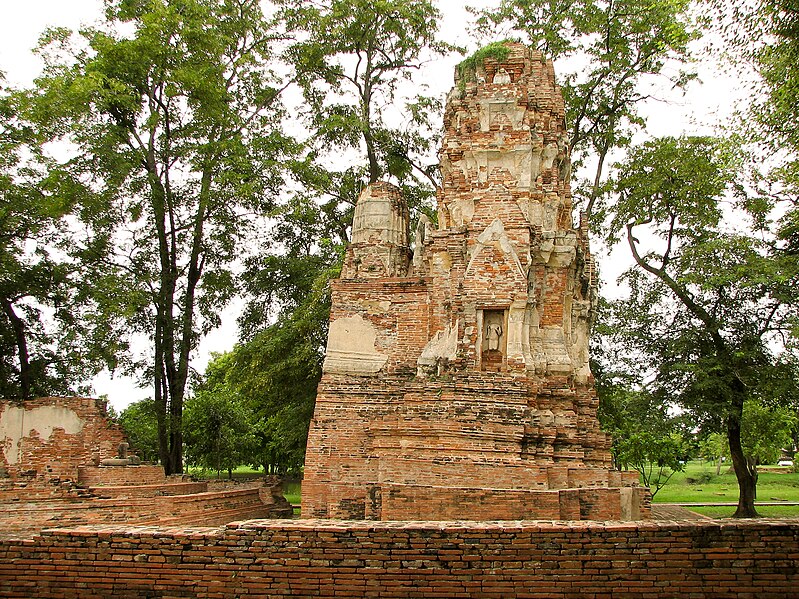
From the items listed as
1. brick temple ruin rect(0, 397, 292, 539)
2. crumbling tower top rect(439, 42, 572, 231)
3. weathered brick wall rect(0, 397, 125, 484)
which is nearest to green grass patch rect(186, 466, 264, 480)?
brick temple ruin rect(0, 397, 292, 539)

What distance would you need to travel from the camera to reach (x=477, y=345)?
10625 mm

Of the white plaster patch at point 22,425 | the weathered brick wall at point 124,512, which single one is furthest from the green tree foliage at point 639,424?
the white plaster patch at point 22,425

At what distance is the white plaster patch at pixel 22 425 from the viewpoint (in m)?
12.4

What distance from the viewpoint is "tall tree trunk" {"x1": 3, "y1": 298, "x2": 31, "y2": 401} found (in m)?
17.8

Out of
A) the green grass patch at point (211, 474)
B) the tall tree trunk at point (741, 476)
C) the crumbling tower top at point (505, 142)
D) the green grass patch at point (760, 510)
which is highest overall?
the crumbling tower top at point (505, 142)

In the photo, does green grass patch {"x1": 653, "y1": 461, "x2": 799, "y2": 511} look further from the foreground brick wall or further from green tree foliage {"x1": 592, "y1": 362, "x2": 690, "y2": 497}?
the foreground brick wall

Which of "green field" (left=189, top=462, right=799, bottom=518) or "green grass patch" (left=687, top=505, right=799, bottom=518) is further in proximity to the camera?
"green field" (left=189, top=462, right=799, bottom=518)

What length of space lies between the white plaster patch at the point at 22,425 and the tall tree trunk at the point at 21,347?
5673 mm

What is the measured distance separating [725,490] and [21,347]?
2323 cm

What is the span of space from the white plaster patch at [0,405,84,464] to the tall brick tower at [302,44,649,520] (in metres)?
4.70

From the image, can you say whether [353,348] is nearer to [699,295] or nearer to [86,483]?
[86,483]

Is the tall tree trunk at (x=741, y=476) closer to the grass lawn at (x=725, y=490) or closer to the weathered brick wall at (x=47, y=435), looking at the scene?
the grass lawn at (x=725, y=490)

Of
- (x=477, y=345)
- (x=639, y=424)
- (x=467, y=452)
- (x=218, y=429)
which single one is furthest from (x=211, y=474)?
(x=467, y=452)

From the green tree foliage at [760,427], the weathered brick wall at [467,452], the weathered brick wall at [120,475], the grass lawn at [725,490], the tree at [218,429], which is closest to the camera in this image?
the weathered brick wall at [467,452]
